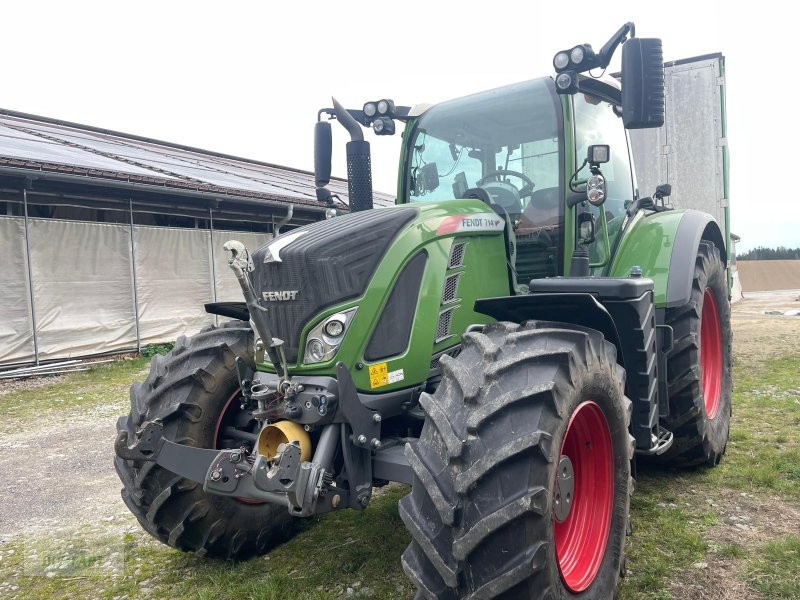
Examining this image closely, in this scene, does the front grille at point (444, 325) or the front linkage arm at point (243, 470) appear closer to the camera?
the front linkage arm at point (243, 470)

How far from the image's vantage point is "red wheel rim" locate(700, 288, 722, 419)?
464cm

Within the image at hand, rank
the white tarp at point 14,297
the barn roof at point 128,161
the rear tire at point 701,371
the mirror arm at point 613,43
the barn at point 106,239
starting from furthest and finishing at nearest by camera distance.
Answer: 1. the barn roof at point 128,161
2. the barn at point 106,239
3. the white tarp at point 14,297
4. the rear tire at point 701,371
5. the mirror arm at point 613,43

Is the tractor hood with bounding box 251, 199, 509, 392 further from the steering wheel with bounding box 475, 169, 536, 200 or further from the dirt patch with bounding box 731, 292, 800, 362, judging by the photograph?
the dirt patch with bounding box 731, 292, 800, 362

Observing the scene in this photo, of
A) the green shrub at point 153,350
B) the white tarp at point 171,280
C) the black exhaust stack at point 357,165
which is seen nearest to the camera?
the black exhaust stack at point 357,165

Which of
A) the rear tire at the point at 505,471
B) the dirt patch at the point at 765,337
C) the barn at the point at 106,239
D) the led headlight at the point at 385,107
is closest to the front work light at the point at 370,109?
the led headlight at the point at 385,107

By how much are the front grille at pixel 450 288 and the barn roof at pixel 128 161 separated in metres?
8.43

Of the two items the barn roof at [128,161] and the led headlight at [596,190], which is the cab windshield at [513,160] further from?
the barn roof at [128,161]

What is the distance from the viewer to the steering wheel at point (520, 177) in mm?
3709

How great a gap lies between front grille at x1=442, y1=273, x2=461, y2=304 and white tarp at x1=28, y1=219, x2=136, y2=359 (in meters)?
9.23

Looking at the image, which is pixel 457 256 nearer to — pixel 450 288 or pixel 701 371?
pixel 450 288

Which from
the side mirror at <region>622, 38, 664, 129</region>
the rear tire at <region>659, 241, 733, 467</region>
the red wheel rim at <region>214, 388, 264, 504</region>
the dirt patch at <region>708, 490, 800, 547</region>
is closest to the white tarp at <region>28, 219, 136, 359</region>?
the red wheel rim at <region>214, 388, 264, 504</region>

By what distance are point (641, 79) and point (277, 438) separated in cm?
242

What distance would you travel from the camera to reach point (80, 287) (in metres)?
10.7

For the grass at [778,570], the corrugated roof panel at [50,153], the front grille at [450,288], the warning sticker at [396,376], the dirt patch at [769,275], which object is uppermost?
the corrugated roof panel at [50,153]
